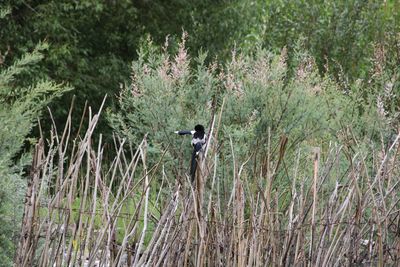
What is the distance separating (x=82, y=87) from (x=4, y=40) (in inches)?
52.6

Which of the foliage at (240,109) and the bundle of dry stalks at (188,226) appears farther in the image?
the foliage at (240,109)

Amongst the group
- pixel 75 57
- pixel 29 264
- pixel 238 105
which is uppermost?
pixel 75 57

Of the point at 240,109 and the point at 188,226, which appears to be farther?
the point at 240,109

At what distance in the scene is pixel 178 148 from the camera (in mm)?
6738

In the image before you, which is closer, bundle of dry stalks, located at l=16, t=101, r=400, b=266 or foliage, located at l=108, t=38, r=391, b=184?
bundle of dry stalks, located at l=16, t=101, r=400, b=266

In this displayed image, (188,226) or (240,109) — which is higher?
(240,109)

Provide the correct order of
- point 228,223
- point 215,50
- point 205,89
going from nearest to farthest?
point 228,223 → point 205,89 → point 215,50

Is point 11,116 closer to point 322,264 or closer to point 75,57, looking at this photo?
point 322,264

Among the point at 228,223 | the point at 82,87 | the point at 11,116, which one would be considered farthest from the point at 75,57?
the point at 228,223

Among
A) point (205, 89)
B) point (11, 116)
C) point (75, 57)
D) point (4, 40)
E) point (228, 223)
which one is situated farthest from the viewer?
point (75, 57)

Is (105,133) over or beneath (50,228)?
over

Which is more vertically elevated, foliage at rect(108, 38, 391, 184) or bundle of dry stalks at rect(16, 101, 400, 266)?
foliage at rect(108, 38, 391, 184)

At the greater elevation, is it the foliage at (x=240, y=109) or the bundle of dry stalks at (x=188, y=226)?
the foliage at (x=240, y=109)

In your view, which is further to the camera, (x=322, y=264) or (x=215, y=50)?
(x=215, y=50)
